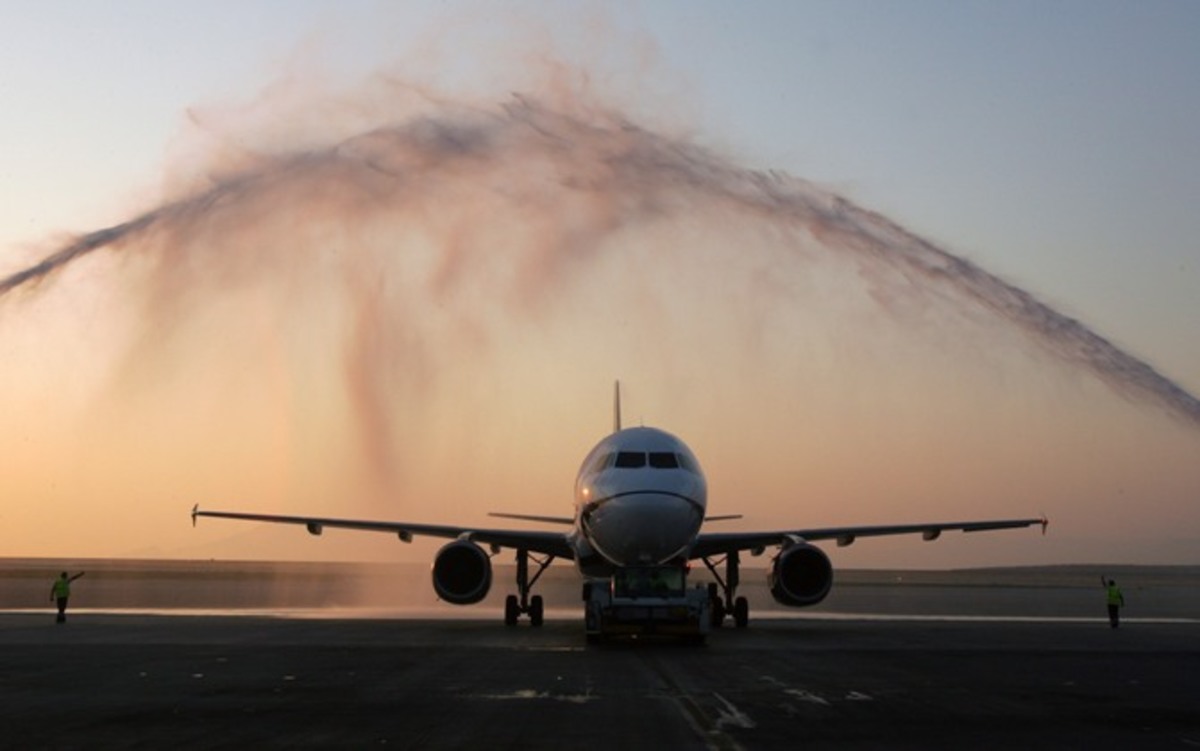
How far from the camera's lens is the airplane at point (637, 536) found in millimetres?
37781

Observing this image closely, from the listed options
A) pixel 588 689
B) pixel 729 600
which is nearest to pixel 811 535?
pixel 729 600

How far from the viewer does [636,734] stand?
16516 mm

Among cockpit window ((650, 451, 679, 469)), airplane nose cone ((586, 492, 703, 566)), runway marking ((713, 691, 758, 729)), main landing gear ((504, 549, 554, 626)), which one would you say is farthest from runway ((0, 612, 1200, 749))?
main landing gear ((504, 549, 554, 626))

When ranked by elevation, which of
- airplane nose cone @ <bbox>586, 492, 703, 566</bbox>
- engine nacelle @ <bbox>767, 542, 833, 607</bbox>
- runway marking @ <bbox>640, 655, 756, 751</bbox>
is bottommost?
runway marking @ <bbox>640, 655, 756, 751</bbox>

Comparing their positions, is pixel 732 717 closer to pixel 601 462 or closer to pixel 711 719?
pixel 711 719

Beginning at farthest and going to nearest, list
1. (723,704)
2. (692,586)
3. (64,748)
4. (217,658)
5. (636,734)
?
(692,586)
(217,658)
(723,704)
(636,734)
(64,748)

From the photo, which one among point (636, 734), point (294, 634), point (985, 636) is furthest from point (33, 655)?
point (985, 636)

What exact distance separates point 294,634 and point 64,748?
74.4 ft

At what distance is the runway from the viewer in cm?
1650

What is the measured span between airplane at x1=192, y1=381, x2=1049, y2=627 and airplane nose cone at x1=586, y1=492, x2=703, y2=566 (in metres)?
0.02

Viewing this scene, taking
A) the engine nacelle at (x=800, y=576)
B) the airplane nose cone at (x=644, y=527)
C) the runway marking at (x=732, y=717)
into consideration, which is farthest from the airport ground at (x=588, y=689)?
the airplane nose cone at (x=644, y=527)

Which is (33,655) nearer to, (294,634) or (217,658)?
(217,658)

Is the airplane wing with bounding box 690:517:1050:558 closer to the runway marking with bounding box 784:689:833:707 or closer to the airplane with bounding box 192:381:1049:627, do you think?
the airplane with bounding box 192:381:1049:627

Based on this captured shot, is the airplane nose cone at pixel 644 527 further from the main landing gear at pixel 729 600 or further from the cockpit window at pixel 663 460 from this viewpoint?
the main landing gear at pixel 729 600
